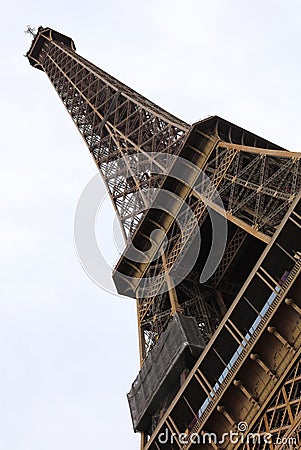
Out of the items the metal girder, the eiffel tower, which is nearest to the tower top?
the metal girder

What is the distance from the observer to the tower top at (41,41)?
73938mm

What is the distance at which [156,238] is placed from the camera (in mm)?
34969

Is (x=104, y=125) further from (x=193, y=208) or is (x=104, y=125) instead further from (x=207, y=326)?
(x=207, y=326)

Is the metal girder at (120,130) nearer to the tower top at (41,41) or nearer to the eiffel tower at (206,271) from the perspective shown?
the eiffel tower at (206,271)

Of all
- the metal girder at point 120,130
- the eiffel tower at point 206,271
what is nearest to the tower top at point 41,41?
the metal girder at point 120,130

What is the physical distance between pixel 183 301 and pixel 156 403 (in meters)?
7.70

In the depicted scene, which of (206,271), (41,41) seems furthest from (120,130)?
(41,41)

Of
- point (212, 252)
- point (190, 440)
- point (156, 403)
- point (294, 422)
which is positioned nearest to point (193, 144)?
point (212, 252)

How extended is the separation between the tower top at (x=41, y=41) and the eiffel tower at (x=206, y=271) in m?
24.0

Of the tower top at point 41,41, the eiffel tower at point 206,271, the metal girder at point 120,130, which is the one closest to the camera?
the eiffel tower at point 206,271

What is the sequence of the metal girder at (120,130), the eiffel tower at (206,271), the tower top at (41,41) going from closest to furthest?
the eiffel tower at (206,271) → the metal girder at (120,130) → the tower top at (41,41)

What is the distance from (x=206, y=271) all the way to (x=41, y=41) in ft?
164

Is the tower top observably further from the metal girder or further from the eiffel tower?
the eiffel tower

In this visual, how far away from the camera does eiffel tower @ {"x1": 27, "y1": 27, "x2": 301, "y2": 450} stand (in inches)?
803
